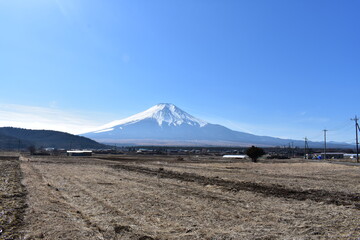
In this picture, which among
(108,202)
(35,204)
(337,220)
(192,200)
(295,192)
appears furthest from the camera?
(295,192)

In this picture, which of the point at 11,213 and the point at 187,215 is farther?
the point at 187,215

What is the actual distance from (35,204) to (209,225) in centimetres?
751

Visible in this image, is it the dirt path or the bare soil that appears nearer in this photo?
the dirt path

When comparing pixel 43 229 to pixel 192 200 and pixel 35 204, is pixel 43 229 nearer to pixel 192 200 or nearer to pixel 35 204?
pixel 35 204

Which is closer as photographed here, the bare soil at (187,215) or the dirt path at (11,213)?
the dirt path at (11,213)

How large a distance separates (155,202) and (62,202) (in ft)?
13.2

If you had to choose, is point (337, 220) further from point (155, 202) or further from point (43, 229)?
point (43, 229)

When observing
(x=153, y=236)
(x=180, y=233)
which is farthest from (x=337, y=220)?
(x=153, y=236)

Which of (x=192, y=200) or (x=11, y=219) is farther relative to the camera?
(x=192, y=200)

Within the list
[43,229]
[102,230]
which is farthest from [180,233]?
[43,229]

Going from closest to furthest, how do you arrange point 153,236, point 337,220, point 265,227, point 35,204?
point 153,236
point 265,227
point 337,220
point 35,204

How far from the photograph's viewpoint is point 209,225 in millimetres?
10227

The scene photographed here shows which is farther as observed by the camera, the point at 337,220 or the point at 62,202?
the point at 62,202

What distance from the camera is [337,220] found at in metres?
11.0
